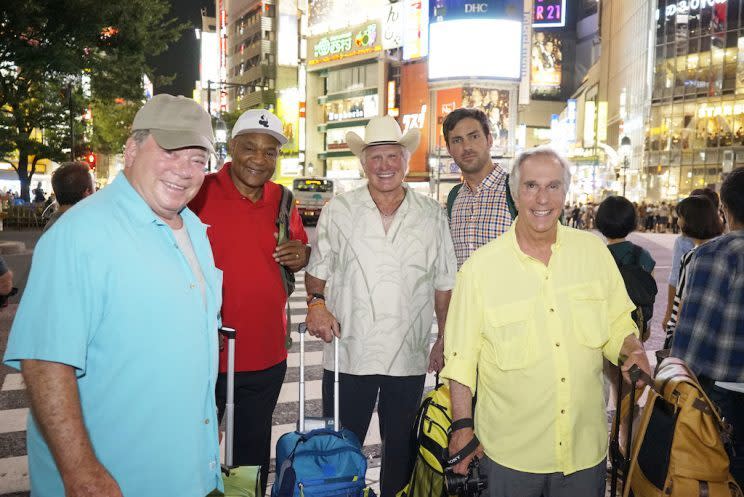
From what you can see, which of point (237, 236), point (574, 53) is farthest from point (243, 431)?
point (574, 53)

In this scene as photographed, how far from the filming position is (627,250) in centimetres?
485

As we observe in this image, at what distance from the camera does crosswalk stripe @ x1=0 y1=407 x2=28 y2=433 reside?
218 inches

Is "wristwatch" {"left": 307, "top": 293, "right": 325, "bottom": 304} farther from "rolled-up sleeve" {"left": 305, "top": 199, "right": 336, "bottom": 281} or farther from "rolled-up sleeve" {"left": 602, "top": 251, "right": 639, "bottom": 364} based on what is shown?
"rolled-up sleeve" {"left": 602, "top": 251, "right": 639, "bottom": 364}

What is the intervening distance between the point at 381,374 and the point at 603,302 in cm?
148

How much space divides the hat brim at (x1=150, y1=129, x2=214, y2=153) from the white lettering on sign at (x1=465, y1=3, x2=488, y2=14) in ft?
186

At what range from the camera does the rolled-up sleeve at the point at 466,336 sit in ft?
8.84

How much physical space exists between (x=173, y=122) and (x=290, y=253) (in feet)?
5.03

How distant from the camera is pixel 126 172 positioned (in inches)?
87.7

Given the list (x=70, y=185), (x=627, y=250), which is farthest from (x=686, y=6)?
(x=70, y=185)

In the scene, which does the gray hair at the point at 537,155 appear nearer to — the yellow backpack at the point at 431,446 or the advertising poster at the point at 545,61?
the yellow backpack at the point at 431,446

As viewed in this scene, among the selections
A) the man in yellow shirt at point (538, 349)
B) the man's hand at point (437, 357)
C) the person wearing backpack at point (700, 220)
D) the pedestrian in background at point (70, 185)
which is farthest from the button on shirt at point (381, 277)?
the pedestrian in background at point (70, 185)

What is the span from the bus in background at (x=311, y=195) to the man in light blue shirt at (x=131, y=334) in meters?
32.3

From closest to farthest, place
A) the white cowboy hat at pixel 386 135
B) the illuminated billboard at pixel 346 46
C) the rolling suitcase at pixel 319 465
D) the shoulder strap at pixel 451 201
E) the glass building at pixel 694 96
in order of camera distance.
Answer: the rolling suitcase at pixel 319 465 < the white cowboy hat at pixel 386 135 < the shoulder strap at pixel 451 201 < the glass building at pixel 694 96 < the illuminated billboard at pixel 346 46

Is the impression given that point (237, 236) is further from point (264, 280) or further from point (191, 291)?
point (191, 291)
